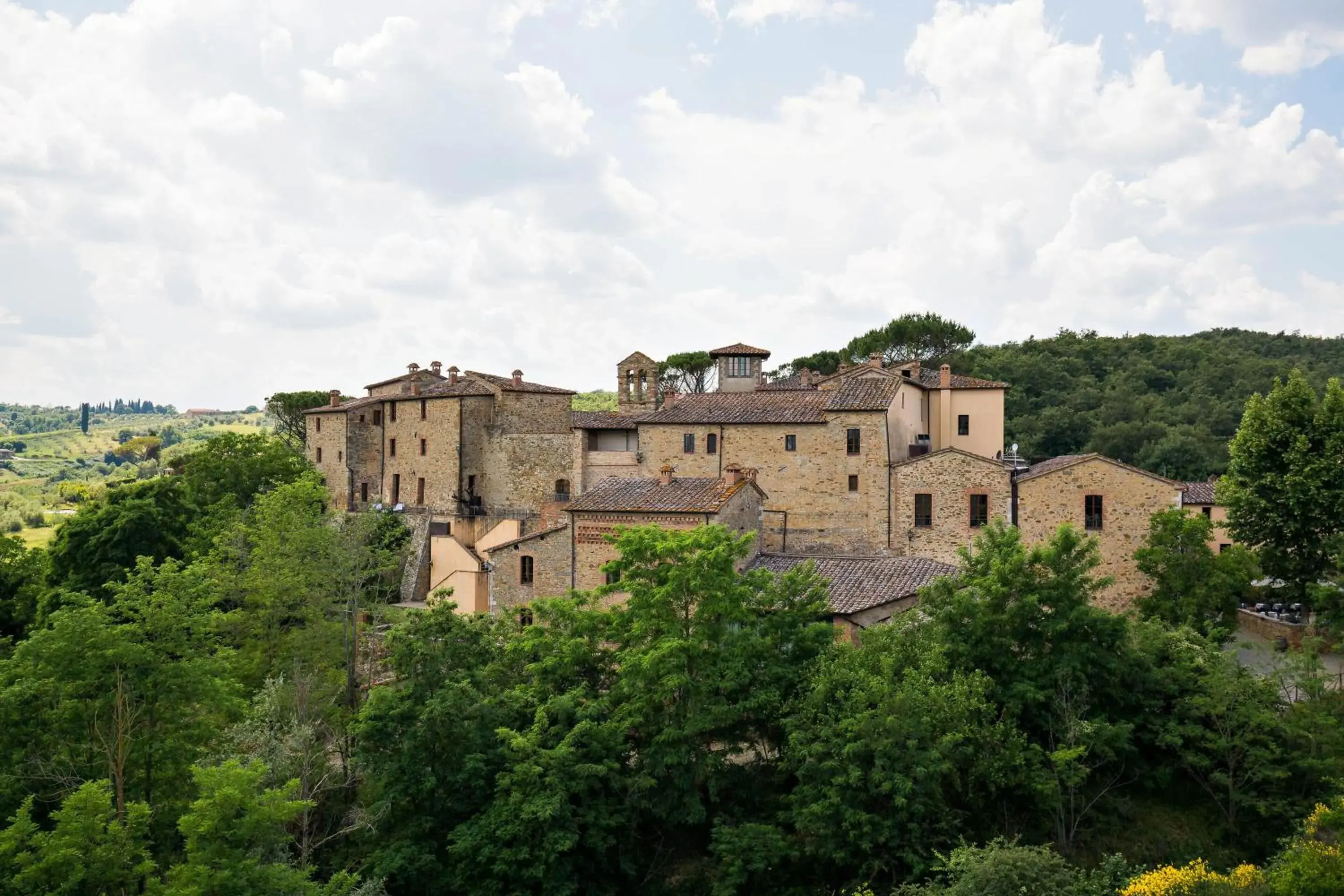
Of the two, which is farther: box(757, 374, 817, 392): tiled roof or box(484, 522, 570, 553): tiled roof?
box(757, 374, 817, 392): tiled roof

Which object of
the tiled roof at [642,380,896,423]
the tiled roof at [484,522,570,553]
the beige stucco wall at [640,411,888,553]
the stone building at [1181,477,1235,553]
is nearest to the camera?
the tiled roof at [484,522,570,553]

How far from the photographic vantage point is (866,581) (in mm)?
26906

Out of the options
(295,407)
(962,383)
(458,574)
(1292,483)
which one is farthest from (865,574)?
(295,407)

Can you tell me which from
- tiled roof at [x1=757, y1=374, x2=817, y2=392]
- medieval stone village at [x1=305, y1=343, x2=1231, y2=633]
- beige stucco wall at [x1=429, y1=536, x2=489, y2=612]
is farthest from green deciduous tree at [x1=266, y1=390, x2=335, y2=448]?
tiled roof at [x1=757, y1=374, x2=817, y2=392]

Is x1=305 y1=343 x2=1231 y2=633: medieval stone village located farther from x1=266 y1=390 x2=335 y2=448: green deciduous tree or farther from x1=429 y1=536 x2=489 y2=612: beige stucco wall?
x1=266 y1=390 x2=335 y2=448: green deciduous tree

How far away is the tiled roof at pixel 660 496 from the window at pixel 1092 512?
32.3ft

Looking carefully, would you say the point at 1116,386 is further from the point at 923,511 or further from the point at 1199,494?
the point at 923,511

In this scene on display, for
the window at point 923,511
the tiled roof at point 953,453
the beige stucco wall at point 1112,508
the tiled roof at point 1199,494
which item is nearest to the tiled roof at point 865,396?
the tiled roof at point 953,453

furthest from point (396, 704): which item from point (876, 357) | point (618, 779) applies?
point (876, 357)

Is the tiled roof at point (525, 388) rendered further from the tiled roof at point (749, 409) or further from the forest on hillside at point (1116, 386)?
the forest on hillside at point (1116, 386)

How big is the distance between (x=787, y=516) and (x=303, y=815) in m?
19.0

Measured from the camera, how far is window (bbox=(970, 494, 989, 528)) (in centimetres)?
3122

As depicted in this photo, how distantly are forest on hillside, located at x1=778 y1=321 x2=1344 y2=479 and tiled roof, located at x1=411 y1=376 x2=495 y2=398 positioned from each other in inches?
1091

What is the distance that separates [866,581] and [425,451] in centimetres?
2475
